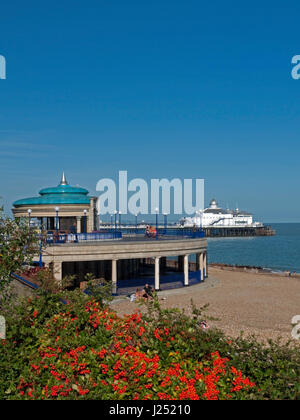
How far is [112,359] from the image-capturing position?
813cm

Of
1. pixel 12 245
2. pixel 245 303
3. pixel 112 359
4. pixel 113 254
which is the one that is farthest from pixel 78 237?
pixel 112 359

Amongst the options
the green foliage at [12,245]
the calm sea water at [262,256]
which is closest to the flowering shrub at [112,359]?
the green foliage at [12,245]

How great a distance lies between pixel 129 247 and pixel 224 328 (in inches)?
406

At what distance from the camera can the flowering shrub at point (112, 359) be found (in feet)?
24.3

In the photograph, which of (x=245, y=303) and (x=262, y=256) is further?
(x=262, y=256)

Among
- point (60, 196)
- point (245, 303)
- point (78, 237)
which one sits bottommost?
point (245, 303)

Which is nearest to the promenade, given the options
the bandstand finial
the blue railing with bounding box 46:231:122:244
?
the blue railing with bounding box 46:231:122:244

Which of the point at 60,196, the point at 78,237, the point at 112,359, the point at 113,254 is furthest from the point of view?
the point at 60,196

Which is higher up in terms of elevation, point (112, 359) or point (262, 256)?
point (112, 359)

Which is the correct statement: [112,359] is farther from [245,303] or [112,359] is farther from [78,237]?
[78,237]

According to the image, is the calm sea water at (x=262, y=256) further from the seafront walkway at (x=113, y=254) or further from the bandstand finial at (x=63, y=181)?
the bandstand finial at (x=63, y=181)

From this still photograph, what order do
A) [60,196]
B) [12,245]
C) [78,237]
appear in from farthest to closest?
[60,196] → [78,237] → [12,245]

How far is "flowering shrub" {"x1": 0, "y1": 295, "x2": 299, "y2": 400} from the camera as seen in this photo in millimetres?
7418

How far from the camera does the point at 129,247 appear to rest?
27594 mm
